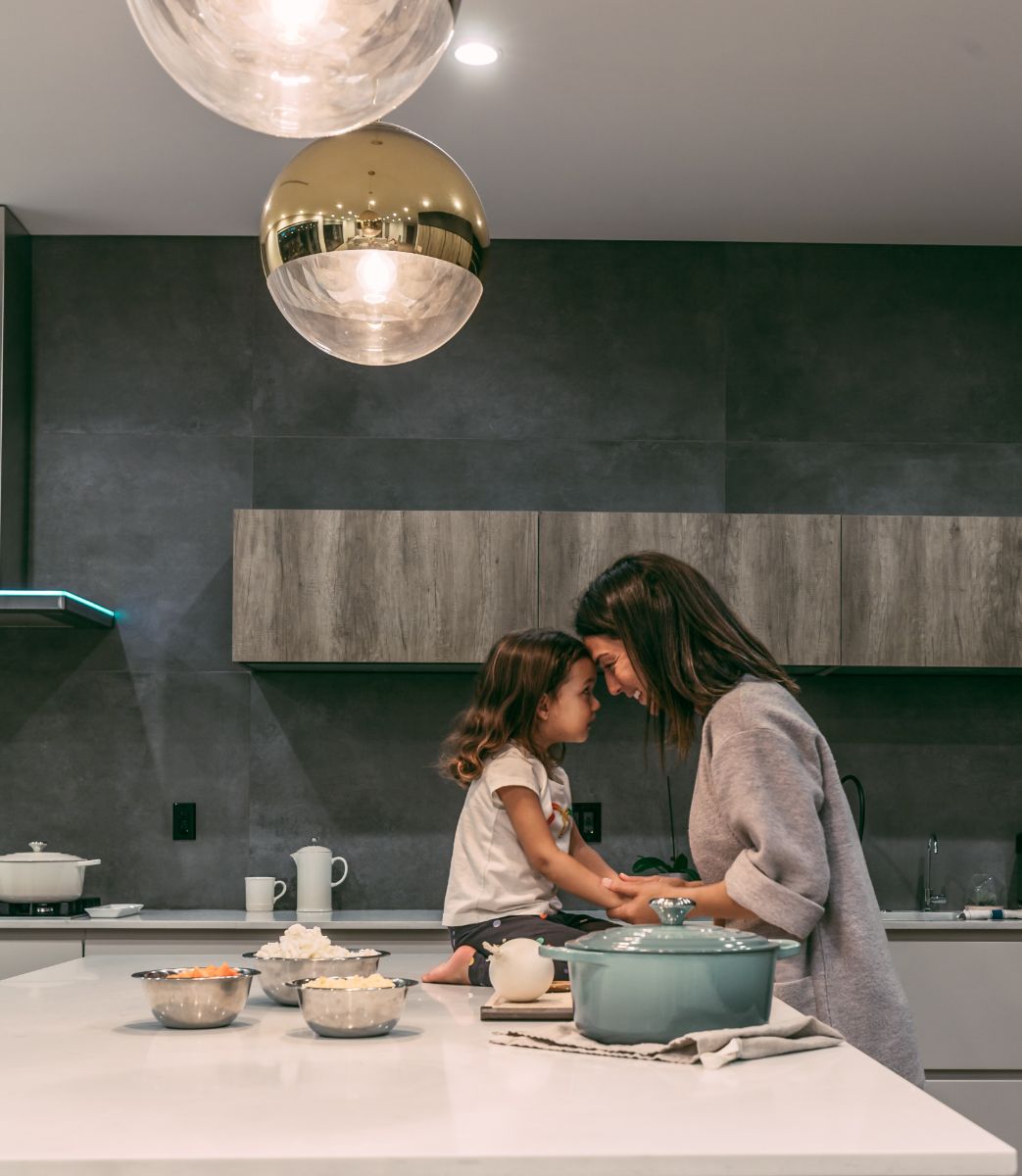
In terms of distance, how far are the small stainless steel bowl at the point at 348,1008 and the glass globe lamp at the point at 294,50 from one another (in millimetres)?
957

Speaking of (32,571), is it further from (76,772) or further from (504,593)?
(504,593)

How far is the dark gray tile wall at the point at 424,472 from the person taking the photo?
433cm

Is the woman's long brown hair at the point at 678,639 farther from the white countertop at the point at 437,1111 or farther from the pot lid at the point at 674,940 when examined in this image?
the white countertop at the point at 437,1111

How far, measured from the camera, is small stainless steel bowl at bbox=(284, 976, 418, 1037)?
1.66 metres

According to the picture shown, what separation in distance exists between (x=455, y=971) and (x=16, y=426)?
110 inches

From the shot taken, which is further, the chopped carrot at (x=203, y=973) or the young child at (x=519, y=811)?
the young child at (x=519, y=811)

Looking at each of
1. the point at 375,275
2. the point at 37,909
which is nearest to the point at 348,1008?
the point at 375,275

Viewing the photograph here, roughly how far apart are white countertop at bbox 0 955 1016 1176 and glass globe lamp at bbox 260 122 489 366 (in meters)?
0.97

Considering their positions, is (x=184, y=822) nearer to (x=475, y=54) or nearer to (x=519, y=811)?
(x=519, y=811)

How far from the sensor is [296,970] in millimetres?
1896

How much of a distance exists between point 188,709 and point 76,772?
0.38 meters

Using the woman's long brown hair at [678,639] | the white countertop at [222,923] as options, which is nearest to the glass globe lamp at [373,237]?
the woman's long brown hair at [678,639]

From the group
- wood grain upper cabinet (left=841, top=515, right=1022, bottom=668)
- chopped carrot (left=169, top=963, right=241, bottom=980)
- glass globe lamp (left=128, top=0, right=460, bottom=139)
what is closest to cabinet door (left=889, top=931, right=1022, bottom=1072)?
wood grain upper cabinet (left=841, top=515, right=1022, bottom=668)

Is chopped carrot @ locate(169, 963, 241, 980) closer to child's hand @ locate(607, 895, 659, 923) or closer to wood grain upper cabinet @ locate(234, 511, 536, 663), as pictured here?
child's hand @ locate(607, 895, 659, 923)
